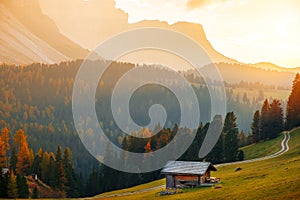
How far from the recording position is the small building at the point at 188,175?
67000 millimetres

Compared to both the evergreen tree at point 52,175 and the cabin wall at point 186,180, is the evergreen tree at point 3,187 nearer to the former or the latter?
the evergreen tree at point 52,175

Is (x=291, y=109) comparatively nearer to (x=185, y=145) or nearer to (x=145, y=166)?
(x=185, y=145)

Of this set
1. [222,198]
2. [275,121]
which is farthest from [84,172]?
[222,198]

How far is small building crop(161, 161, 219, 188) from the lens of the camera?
67000 mm

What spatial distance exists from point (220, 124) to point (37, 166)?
53178mm

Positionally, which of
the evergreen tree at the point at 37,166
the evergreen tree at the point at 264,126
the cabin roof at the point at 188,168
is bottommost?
the cabin roof at the point at 188,168

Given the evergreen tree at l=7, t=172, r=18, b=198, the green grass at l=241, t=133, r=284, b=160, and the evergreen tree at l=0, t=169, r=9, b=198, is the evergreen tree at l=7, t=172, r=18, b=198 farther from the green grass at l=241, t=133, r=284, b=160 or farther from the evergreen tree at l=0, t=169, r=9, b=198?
the green grass at l=241, t=133, r=284, b=160

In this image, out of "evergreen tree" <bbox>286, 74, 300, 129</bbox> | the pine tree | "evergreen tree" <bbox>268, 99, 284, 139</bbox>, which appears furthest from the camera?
"evergreen tree" <bbox>268, 99, 284, 139</bbox>

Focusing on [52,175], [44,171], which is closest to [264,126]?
[52,175]

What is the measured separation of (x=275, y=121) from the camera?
120 m

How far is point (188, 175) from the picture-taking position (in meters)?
67.9

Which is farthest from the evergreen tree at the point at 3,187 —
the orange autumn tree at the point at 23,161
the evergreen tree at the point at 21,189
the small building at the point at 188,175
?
the small building at the point at 188,175

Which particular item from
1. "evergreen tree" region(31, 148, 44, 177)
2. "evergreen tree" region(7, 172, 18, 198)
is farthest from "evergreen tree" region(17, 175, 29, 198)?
"evergreen tree" region(31, 148, 44, 177)

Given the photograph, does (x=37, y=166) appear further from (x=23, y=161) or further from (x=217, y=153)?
(x=217, y=153)
